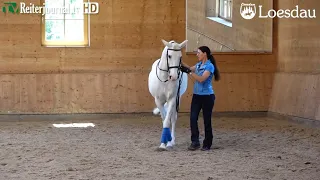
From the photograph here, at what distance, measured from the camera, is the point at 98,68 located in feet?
43.5

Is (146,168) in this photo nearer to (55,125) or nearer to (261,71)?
(55,125)

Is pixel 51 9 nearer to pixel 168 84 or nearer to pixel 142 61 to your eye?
pixel 142 61

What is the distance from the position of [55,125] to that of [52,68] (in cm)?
162

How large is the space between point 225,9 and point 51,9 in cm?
369

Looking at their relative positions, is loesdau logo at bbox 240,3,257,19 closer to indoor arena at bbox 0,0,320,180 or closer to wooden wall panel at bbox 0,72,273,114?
indoor arena at bbox 0,0,320,180

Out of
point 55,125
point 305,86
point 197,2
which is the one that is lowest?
point 55,125

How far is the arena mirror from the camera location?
42.7 ft

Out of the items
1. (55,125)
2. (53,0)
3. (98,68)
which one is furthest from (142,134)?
(53,0)

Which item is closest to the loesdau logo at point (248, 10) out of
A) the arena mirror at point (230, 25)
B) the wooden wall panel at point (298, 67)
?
the arena mirror at point (230, 25)

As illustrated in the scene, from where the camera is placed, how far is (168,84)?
867 centimetres

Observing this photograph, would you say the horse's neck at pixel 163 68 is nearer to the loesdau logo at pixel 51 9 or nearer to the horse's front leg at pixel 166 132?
the horse's front leg at pixel 166 132

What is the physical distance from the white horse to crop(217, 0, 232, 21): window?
14.3ft

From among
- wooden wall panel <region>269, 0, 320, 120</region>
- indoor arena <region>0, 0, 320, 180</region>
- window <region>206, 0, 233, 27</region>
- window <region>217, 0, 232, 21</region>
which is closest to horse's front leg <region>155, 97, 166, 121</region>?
indoor arena <region>0, 0, 320, 180</region>

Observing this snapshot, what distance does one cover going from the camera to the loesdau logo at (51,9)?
42.3 ft
